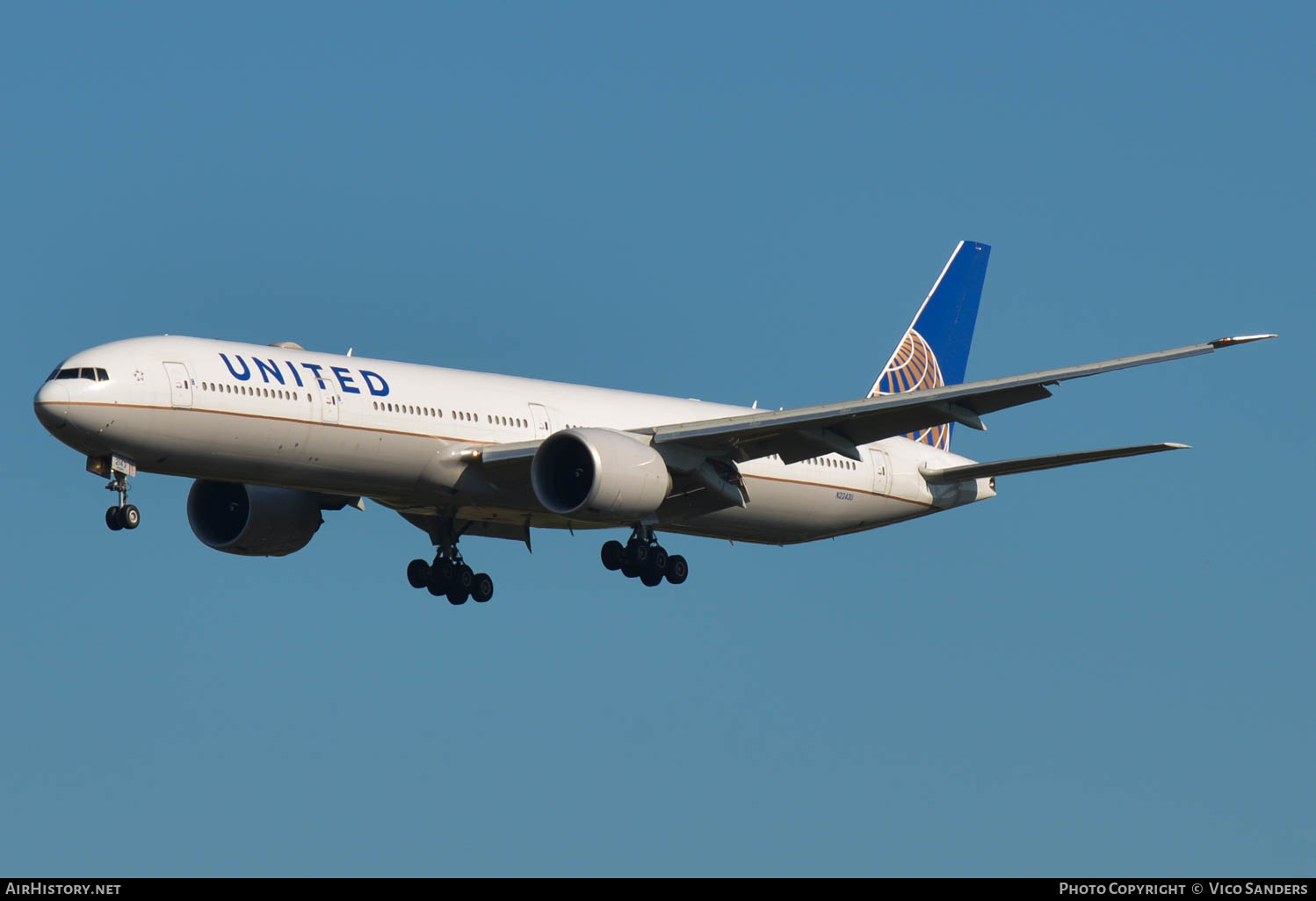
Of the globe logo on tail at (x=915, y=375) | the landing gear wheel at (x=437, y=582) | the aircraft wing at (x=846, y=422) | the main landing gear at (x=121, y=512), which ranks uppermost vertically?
the globe logo on tail at (x=915, y=375)

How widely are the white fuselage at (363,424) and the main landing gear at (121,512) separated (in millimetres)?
498

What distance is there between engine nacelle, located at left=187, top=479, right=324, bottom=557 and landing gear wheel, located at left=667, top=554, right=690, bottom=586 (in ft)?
26.4

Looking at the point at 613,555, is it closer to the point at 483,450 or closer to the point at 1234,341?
the point at 483,450

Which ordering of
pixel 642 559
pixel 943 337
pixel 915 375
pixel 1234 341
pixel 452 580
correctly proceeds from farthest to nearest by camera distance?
pixel 943 337 < pixel 915 375 < pixel 452 580 < pixel 642 559 < pixel 1234 341

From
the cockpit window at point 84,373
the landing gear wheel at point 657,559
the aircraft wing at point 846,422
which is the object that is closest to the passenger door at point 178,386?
the cockpit window at point 84,373

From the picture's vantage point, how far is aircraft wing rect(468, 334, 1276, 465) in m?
40.5

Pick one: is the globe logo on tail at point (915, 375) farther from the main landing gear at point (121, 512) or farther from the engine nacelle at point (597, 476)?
the main landing gear at point (121, 512)

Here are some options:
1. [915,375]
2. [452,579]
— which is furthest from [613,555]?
[915,375]

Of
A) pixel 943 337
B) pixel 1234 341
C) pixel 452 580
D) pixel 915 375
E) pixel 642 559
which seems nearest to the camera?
pixel 1234 341

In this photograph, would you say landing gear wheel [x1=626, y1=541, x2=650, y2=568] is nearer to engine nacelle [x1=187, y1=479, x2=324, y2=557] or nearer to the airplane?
the airplane

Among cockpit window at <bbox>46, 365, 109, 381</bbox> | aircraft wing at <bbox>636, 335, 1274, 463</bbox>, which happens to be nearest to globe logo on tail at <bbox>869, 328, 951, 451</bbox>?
aircraft wing at <bbox>636, 335, 1274, 463</bbox>

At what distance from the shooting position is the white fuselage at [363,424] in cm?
3831

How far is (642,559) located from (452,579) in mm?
4935

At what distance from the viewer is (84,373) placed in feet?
125
